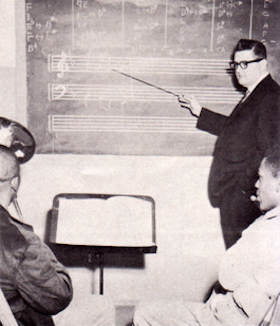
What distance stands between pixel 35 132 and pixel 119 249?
1.10m

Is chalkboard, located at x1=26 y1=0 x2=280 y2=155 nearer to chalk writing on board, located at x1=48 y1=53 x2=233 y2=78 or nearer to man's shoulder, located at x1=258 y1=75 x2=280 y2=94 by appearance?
chalk writing on board, located at x1=48 y1=53 x2=233 y2=78

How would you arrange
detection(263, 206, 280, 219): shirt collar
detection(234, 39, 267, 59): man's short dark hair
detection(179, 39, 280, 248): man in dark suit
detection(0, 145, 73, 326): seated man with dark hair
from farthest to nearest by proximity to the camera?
detection(234, 39, 267, 59): man's short dark hair → detection(179, 39, 280, 248): man in dark suit → detection(263, 206, 280, 219): shirt collar → detection(0, 145, 73, 326): seated man with dark hair

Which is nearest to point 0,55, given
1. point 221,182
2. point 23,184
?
point 23,184

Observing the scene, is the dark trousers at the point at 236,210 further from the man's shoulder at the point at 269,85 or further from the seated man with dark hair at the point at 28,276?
the seated man with dark hair at the point at 28,276

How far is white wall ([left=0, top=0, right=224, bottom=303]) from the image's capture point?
→ 2648 millimetres

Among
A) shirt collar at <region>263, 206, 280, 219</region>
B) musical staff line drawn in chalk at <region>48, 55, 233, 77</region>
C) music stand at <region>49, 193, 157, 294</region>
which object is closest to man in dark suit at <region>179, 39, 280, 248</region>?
musical staff line drawn in chalk at <region>48, 55, 233, 77</region>

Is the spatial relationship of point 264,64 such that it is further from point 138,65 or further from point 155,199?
point 155,199

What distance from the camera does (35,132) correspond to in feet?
8.62

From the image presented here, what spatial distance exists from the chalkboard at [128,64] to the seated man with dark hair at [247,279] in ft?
3.78

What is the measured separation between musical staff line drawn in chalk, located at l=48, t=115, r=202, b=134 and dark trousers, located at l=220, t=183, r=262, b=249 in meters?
0.53

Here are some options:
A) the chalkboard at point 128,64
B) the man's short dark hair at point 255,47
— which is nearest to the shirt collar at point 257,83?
the man's short dark hair at point 255,47

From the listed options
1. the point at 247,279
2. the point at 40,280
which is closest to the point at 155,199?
the point at 247,279

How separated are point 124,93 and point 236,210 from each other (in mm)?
1025

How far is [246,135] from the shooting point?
7.77 ft
